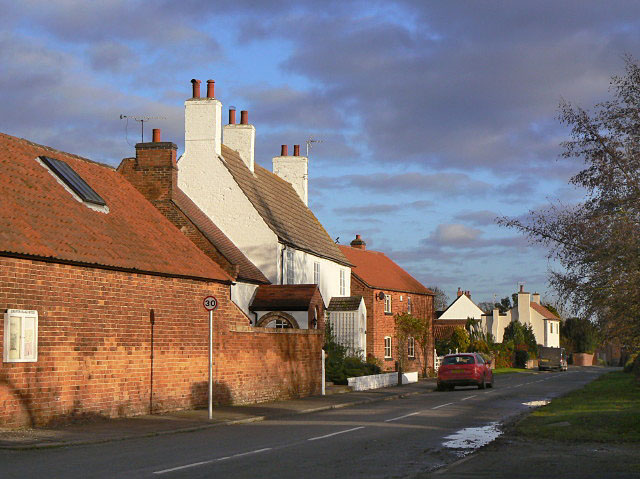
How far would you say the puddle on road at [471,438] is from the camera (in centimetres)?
1505

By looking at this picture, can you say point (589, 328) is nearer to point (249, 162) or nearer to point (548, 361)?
point (249, 162)

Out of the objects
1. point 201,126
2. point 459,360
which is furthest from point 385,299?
point 201,126

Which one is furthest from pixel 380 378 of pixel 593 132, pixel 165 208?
pixel 593 132

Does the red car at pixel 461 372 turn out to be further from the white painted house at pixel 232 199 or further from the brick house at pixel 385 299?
the brick house at pixel 385 299

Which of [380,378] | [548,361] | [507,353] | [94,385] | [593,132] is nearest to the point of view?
[593,132]

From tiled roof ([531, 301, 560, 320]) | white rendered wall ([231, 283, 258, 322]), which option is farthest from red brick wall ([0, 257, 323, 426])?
tiled roof ([531, 301, 560, 320])

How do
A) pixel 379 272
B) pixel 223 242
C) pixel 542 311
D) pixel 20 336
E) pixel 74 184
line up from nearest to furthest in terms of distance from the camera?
pixel 20 336
pixel 74 184
pixel 223 242
pixel 379 272
pixel 542 311

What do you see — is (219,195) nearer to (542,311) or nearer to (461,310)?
(461,310)

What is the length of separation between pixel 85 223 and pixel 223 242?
1332 centimetres

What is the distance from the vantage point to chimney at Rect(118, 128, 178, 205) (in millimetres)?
30453

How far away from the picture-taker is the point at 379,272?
58.7 meters

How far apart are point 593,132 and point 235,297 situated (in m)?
17.6

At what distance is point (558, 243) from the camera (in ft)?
57.9

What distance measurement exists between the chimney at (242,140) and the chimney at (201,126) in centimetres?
418
